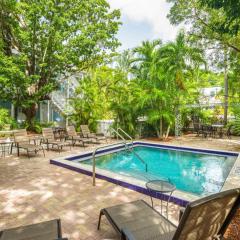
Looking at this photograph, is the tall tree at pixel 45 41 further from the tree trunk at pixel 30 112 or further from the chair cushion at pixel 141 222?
the chair cushion at pixel 141 222

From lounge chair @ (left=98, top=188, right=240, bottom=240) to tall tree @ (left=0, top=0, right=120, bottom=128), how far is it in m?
12.2

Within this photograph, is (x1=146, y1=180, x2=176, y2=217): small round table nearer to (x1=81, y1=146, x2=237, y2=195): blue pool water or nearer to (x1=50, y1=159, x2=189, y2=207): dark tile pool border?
(x1=50, y1=159, x2=189, y2=207): dark tile pool border

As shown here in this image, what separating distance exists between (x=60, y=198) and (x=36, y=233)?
2004 mm

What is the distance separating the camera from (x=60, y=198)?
197 inches

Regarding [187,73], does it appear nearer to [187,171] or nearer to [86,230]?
[187,171]

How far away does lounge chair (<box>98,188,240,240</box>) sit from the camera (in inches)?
84.6

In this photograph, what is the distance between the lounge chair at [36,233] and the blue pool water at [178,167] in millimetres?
3781

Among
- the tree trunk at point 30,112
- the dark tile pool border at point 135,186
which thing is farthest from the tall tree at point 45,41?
the dark tile pool border at point 135,186

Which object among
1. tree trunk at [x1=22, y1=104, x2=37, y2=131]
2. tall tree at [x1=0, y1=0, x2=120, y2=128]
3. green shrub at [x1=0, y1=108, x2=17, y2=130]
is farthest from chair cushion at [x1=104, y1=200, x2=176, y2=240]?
tree trunk at [x1=22, y1=104, x2=37, y2=131]

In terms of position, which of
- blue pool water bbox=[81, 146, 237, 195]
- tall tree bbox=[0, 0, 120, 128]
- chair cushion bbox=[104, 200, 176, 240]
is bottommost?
blue pool water bbox=[81, 146, 237, 195]

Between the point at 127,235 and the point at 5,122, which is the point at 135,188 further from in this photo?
the point at 5,122

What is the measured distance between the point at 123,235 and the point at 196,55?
13574 mm

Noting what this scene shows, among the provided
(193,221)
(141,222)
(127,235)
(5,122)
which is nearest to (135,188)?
(141,222)

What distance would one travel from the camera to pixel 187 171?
28.8 feet
